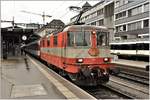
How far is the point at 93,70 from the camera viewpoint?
12.6 metres

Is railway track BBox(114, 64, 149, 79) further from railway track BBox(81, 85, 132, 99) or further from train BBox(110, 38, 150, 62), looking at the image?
train BBox(110, 38, 150, 62)

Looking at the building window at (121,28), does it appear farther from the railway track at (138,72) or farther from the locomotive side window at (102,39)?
the locomotive side window at (102,39)

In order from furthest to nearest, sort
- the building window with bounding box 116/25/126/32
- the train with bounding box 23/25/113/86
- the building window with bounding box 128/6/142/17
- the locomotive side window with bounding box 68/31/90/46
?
the building window with bounding box 116/25/126/32, the building window with bounding box 128/6/142/17, the locomotive side window with bounding box 68/31/90/46, the train with bounding box 23/25/113/86

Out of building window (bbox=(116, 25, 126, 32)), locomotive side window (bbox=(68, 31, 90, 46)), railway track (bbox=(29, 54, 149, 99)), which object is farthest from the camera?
building window (bbox=(116, 25, 126, 32))

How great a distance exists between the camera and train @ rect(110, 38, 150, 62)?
3397 cm

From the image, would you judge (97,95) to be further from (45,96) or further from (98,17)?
(98,17)

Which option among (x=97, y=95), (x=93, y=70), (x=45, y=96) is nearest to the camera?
(x=45, y=96)

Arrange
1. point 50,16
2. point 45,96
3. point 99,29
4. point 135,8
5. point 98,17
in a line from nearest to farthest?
point 45,96 → point 99,29 → point 50,16 → point 135,8 → point 98,17

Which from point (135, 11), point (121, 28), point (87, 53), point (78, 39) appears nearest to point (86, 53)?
point (87, 53)

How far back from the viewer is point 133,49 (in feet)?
123

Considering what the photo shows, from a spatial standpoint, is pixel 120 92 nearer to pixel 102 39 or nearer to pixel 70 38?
pixel 102 39

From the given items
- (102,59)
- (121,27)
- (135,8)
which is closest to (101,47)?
(102,59)

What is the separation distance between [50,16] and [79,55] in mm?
28051

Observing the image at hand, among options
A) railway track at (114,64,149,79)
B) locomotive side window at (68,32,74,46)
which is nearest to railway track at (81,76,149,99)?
locomotive side window at (68,32,74,46)
